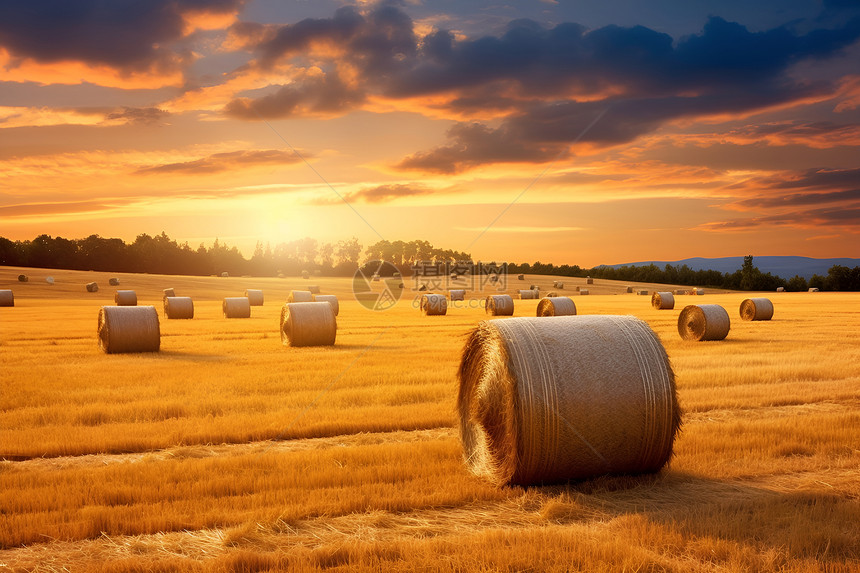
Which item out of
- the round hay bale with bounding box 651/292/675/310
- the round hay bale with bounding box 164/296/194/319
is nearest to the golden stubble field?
the round hay bale with bounding box 164/296/194/319

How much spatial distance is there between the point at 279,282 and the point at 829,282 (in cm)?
7766

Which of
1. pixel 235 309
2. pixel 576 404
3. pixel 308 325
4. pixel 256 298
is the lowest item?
pixel 235 309

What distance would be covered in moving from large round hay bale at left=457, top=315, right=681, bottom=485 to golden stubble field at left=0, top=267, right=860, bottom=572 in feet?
0.85

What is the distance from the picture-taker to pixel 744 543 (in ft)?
18.8

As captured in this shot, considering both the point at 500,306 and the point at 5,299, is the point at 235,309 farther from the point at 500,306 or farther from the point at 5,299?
the point at 5,299

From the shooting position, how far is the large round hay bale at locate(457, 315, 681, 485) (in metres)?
7.33

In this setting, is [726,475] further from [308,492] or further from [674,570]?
[308,492]

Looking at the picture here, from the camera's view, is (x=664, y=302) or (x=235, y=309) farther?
(x=664, y=302)

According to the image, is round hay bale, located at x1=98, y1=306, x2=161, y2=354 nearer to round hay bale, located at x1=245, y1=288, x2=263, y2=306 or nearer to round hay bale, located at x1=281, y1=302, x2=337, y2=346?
round hay bale, located at x1=281, y1=302, x2=337, y2=346

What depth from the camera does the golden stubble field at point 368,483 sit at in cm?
555

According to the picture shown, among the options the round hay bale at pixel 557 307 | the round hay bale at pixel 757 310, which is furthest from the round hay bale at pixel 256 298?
the round hay bale at pixel 757 310

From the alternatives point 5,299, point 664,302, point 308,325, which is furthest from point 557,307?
point 5,299

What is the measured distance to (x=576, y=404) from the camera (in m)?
7.38

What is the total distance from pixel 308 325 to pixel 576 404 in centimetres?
1484
